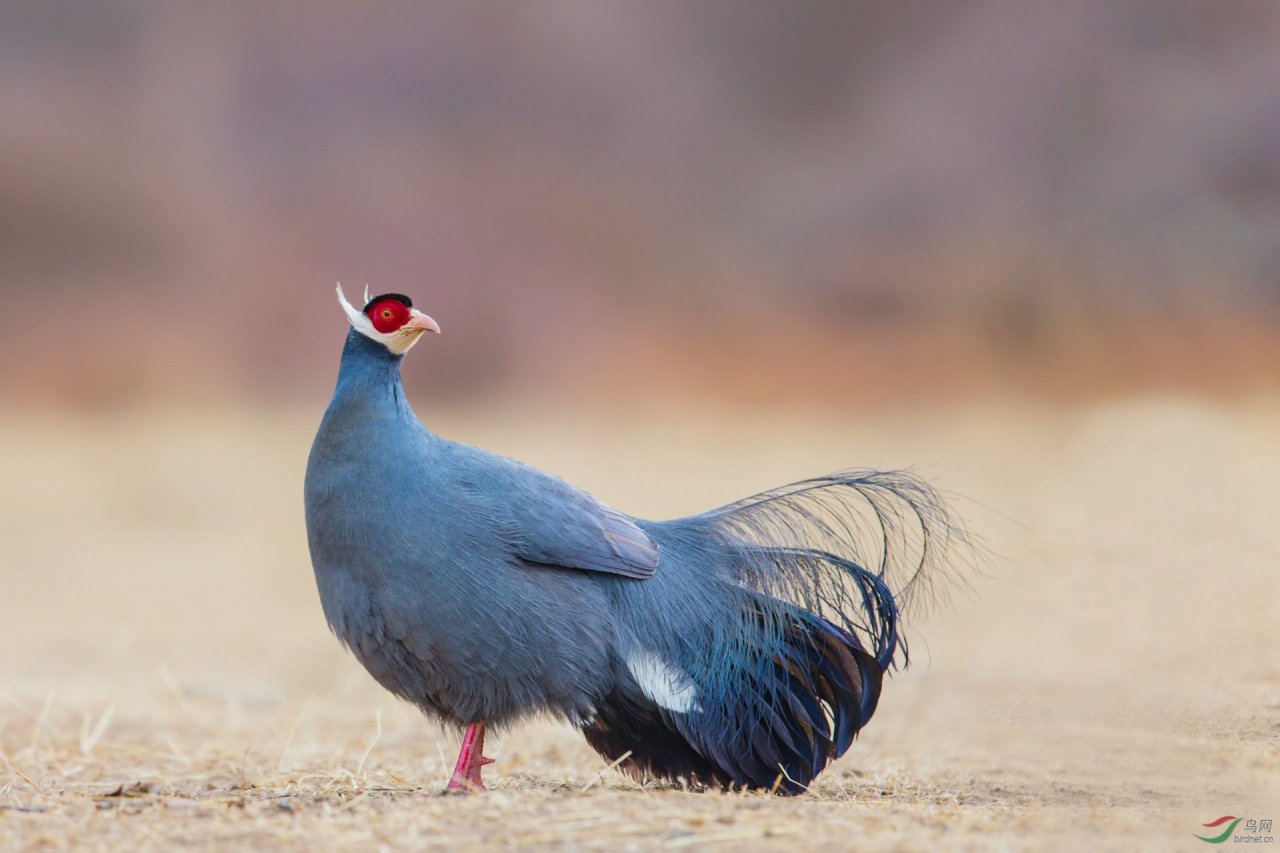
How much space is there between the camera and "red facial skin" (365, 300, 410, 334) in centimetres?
390

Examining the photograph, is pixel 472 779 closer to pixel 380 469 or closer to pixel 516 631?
pixel 516 631

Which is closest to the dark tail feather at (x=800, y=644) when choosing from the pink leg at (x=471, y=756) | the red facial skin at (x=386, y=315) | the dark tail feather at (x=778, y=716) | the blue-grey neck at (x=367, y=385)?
the dark tail feather at (x=778, y=716)

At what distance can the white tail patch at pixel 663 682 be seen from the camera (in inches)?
153

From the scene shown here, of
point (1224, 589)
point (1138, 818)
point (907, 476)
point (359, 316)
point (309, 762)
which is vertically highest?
point (359, 316)

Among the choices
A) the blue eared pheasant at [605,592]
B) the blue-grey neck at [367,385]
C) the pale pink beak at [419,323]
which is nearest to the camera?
the blue eared pheasant at [605,592]

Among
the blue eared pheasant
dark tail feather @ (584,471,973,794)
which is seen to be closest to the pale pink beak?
the blue eared pheasant

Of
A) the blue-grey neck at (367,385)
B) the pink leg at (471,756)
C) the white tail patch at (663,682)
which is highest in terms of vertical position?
the blue-grey neck at (367,385)

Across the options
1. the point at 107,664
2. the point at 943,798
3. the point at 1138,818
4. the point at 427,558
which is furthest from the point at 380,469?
the point at 107,664

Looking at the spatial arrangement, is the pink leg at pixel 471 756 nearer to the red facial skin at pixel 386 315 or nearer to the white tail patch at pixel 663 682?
the white tail patch at pixel 663 682

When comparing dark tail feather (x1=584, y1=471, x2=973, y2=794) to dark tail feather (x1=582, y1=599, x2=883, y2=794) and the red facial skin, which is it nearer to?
dark tail feather (x1=582, y1=599, x2=883, y2=794)

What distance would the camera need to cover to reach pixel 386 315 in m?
3.90

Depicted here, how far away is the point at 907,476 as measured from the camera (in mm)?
4047

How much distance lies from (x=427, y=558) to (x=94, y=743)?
2474mm

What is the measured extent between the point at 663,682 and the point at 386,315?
1.44 m
